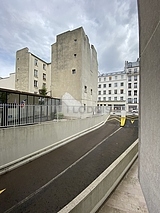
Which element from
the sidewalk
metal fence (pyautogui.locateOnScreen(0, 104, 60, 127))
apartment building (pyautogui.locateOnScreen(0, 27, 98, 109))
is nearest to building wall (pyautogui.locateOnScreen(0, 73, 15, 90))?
apartment building (pyautogui.locateOnScreen(0, 27, 98, 109))

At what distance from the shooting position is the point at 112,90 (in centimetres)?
4725

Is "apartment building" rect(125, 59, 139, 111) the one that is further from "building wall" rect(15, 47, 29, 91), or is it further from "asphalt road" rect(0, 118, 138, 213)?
"asphalt road" rect(0, 118, 138, 213)

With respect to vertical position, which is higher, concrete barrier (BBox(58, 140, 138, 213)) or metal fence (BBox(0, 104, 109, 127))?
metal fence (BBox(0, 104, 109, 127))

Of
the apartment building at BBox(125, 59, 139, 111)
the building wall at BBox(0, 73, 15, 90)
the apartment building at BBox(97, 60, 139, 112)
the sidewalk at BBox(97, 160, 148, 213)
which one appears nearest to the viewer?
the sidewalk at BBox(97, 160, 148, 213)

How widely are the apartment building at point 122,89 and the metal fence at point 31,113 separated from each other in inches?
1281

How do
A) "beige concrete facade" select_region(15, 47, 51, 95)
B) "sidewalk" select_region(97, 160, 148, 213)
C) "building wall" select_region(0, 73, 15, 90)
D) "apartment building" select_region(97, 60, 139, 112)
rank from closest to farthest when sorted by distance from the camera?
"sidewalk" select_region(97, 160, 148, 213), "beige concrete facade" select_region(15, 47, 51, 95), "building wall" select_region(0, 73, 15, 90), "apartment building" select_region(97, 60, 139, 112)

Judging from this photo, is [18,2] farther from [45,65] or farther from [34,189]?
[45,65]

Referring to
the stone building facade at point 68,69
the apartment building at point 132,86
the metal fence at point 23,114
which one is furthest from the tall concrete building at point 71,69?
the apartment building at point 132,86

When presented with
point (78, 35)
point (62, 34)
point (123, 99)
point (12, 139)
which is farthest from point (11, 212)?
point (123, 99)

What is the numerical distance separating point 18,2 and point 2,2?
1.06 metres

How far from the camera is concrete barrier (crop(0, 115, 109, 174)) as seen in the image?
621 cm

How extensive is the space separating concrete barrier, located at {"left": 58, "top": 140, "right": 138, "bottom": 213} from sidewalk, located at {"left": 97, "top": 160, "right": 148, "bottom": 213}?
0.57 ft

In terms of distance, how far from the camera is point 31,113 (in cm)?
877

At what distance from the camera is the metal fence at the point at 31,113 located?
706 centimetres
